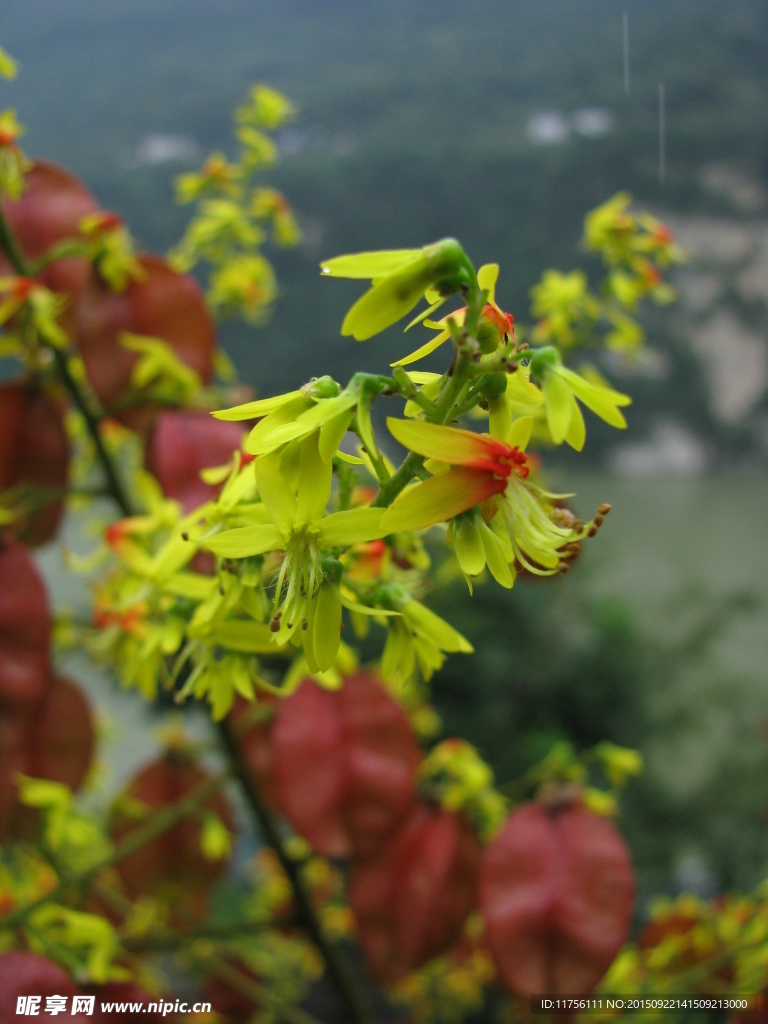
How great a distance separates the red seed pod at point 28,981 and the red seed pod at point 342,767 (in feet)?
0.52

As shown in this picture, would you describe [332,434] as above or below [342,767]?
above

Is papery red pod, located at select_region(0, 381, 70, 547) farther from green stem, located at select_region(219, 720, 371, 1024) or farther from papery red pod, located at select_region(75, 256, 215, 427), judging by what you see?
green stem, located at select_region(219, 720, 371, 1024)

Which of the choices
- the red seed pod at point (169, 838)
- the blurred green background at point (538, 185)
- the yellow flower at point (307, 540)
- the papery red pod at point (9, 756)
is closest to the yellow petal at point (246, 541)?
the yellow flower at point (307, 540)

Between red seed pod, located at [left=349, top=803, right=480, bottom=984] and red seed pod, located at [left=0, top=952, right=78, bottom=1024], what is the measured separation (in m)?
0.22

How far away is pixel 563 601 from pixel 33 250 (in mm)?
1039

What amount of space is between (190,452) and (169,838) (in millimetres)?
403

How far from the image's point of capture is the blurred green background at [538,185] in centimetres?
110

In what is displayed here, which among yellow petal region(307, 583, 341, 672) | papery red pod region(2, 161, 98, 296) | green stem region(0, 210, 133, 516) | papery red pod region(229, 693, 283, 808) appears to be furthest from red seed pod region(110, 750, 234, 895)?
yellow petal region(307, 583, 341, 672)

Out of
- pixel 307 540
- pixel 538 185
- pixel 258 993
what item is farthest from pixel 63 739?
pixel 538 185

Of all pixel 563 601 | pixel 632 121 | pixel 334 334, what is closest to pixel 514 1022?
pixel 563 601

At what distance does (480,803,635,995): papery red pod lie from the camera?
0.46 m

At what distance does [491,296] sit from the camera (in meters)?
0.21

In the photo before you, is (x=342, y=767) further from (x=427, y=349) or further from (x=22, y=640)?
(x=427, y=349)

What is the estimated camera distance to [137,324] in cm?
52
